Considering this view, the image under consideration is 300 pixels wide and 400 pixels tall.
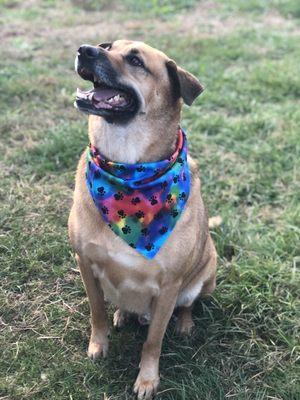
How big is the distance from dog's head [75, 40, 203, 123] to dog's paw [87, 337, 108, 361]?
1357mm

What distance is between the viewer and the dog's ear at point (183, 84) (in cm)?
280

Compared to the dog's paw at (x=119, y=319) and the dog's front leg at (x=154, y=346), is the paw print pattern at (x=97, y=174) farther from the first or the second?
the dog's paw at (x=119, y=319)

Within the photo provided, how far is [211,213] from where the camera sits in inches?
177

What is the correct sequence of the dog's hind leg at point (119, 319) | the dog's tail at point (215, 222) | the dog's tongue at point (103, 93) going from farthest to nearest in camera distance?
the dog's tail at point (215, 222) < the dog's hind leg at point (119, 319) < the dog's tongue at point (103, 93)

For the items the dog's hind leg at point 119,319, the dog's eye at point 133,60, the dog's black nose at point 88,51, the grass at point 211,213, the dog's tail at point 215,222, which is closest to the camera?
the dog's black nose at point 88,51

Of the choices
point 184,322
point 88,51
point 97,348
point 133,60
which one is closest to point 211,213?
point 184,322

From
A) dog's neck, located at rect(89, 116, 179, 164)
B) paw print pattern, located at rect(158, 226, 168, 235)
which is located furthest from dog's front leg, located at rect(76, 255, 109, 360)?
dog's neck, located at rect(89, 116, 179, 164)

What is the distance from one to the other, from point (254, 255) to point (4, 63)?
4.37 meters

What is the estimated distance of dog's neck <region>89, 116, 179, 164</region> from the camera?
2756 millimetres

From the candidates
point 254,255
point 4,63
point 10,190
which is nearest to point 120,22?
point 4,63

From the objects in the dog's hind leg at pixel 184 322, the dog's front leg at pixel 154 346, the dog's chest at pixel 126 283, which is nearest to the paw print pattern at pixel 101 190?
the dog's chest at pixel 126 283

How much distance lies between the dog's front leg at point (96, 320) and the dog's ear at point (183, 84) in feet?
3.71

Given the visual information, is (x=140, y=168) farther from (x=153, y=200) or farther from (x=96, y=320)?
(x=96, y=320)

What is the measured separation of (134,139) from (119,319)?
1.26 m
